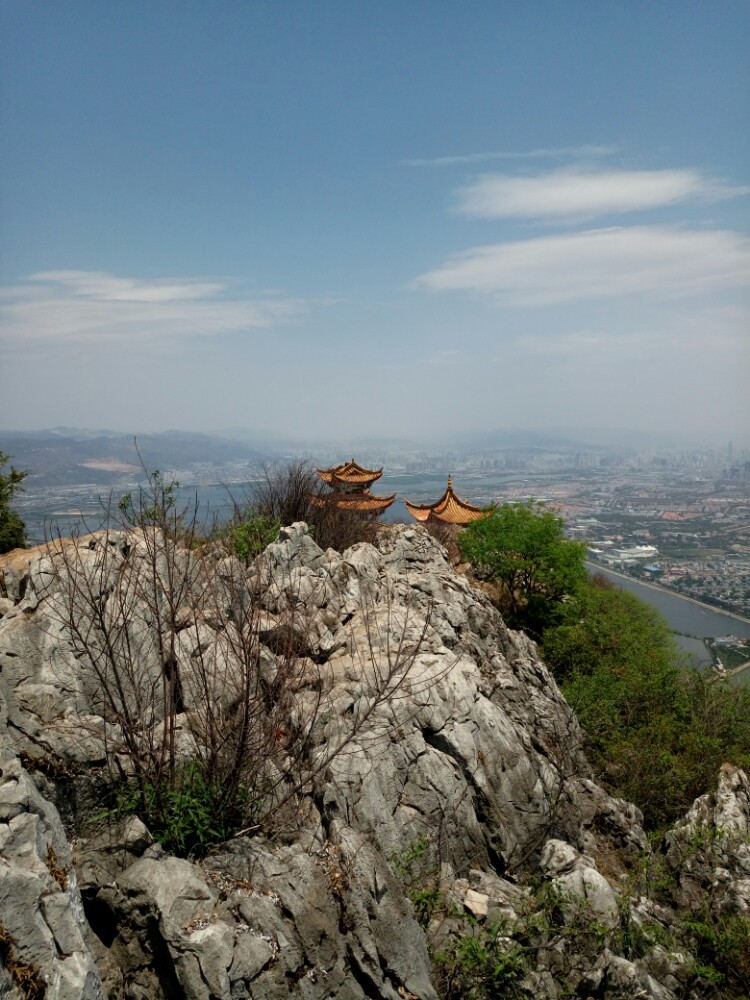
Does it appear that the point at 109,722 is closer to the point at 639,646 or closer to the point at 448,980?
the point at 448,980

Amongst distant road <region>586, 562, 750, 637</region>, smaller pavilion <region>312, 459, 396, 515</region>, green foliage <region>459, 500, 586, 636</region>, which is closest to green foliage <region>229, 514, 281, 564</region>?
smaller pavilion <region>312, 459, 396, 515</region>

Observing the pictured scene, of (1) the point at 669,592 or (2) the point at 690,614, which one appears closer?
(2) the point at 690,614

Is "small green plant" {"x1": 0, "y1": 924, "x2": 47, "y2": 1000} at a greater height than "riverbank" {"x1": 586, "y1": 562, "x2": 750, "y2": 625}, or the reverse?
"small green plant" {"x1": 0, "y1": 924, "x2": 47, "y2": 1000}

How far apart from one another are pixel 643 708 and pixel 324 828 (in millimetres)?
9637

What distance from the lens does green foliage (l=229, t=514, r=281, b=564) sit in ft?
36.1

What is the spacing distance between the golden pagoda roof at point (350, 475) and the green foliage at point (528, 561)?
6496mm

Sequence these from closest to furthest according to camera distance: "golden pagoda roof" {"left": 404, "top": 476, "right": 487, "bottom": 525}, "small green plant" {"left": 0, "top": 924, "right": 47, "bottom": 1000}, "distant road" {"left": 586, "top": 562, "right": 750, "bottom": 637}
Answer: "small green plant" {"left": 0, "top": 924, "right": 47, "bottom": 1000}, "golden pagoda roof" {"left": 404, "top": 476, "right": 487, "bottom": 525}, "distant road" {"left": 586, "top": 562, "right": 750, "bottom": 637}

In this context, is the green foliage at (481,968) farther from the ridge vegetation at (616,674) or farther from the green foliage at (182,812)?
the ridge vegetation at (616,674)

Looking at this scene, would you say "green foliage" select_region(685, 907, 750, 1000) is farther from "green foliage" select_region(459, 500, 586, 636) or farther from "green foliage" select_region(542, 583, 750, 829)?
"green foliage" select_region(459, 500, 586, 636)

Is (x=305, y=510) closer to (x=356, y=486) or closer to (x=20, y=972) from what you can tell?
(x=356, y=486)

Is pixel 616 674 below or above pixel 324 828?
below

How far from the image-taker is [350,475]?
2558 centimetres

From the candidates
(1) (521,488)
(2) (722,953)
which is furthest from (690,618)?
(1) (521,488)

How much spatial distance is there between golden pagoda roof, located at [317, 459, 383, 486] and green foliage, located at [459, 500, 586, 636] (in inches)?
256
